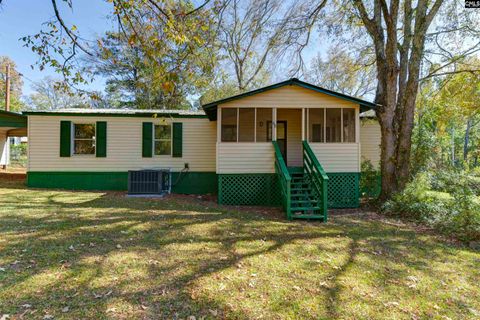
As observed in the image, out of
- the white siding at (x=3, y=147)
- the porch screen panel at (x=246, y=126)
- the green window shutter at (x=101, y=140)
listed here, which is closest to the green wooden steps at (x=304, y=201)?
the porch screen panel at (x=246, y=126)

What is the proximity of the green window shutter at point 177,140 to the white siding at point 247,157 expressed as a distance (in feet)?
8.75

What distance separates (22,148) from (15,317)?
27.1 meters

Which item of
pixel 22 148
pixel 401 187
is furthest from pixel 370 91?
pixel 22 148

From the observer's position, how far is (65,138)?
968 cm

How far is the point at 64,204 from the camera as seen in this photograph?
7016mm

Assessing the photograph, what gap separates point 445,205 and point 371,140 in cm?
470

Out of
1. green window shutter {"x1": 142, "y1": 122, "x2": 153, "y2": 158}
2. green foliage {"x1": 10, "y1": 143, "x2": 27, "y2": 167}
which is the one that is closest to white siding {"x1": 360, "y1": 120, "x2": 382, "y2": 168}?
green window shutter {"x1": 142, "y1": 122, "x2": 153, "y2": 158}

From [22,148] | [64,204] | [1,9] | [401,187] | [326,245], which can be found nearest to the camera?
[1,9]

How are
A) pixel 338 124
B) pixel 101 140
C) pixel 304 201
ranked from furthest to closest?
1. pixel 101 140
2. pixel 338 124
3. pixel 304 201

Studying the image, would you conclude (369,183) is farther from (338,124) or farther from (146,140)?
(146,140)

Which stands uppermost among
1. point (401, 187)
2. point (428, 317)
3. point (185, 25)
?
point (185, 25)

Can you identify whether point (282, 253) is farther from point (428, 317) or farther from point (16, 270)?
point (16, 270)

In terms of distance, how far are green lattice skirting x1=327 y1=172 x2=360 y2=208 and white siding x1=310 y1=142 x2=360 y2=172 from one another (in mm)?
203

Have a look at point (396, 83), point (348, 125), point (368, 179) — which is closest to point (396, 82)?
point (396, 83)
